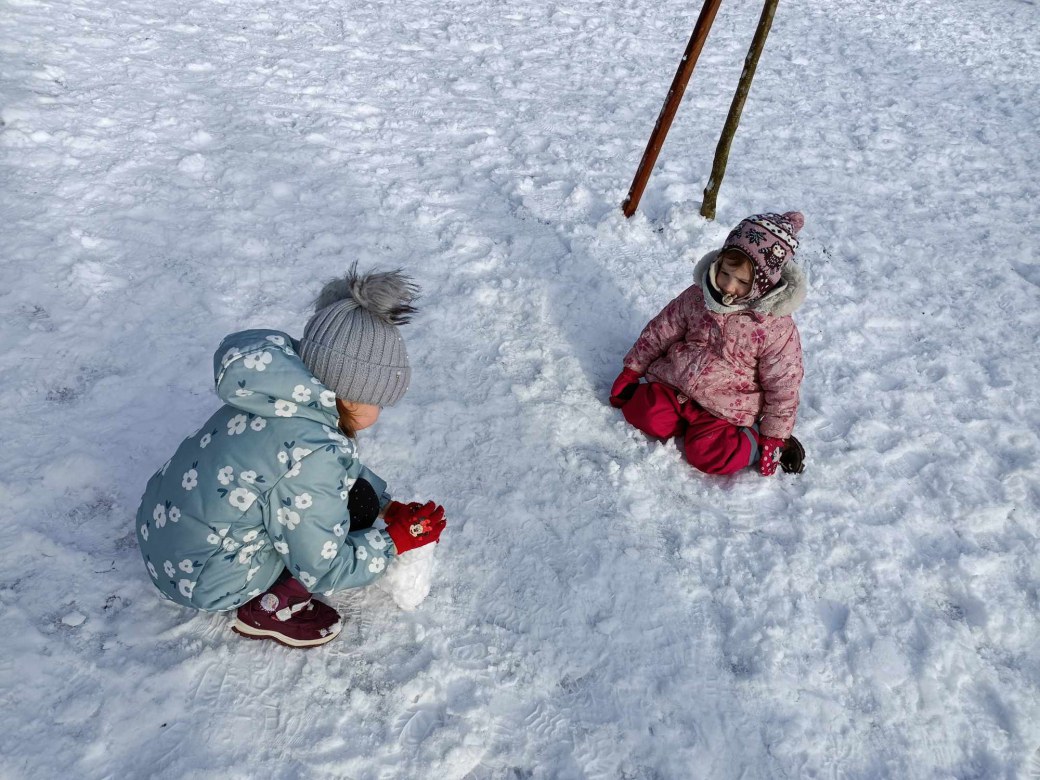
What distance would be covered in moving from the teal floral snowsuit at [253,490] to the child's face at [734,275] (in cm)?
171

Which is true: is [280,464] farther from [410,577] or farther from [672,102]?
[672,102]

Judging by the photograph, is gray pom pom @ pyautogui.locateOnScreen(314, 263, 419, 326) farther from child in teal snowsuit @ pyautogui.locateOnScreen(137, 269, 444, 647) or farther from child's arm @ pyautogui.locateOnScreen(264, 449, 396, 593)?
child's arm @ pyautogui.locateOnScreen(264, 449, 396, 593)

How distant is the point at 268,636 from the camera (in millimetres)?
2543

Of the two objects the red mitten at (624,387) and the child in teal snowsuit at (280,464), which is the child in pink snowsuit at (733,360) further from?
the child in teal snowsuit at (280,464)

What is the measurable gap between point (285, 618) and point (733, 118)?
3.83 metres

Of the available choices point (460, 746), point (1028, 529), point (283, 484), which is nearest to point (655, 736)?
point (460, 746)

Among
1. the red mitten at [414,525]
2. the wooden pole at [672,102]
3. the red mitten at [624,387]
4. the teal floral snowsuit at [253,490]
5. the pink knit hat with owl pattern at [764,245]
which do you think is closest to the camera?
the teal floral snowsuit at [253,490]

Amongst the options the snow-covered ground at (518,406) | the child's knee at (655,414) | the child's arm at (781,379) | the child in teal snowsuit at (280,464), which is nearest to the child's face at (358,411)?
the child in teal snowsuit at (280,464)

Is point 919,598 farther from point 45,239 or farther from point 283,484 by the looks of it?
point 45,239

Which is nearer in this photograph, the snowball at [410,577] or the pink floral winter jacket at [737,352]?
the snowball at [410,577]

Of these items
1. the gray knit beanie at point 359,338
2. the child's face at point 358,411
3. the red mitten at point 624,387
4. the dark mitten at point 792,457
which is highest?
the gray knit beanie at point 359,338

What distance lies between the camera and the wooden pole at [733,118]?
14.9ft

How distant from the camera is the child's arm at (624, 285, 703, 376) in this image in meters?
3.53

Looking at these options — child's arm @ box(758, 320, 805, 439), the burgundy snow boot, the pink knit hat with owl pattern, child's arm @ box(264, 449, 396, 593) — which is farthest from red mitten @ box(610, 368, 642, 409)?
the burgundy snow boot
